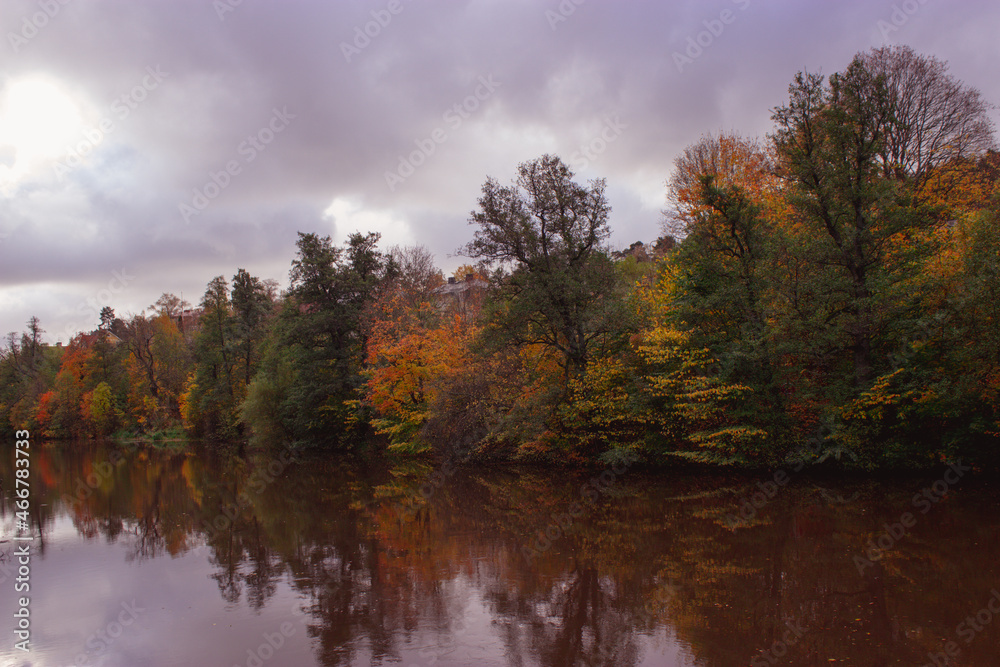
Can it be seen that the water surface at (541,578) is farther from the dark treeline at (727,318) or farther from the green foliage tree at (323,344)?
the green foliage tree at (323,344)

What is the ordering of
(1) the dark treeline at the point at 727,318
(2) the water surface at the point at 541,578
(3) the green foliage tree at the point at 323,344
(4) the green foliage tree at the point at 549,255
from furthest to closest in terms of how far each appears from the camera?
(3) the green foliage tree at the point at 323,344
(4) the green foliage tree at the point at 549,255
(1) the dark treeline at the point at 727,318
(2) the water surface at the point at 541,578

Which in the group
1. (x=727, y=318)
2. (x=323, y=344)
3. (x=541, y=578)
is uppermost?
(x=323, y=344)

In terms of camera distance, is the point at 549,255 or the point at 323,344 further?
the point at 323,344

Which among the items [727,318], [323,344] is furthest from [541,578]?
[323,344]

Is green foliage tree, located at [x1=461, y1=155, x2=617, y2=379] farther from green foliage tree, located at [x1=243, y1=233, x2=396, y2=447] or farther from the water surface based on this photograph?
green foliage tree, located at [x1=243, y1=233, x2=396, y2=447]

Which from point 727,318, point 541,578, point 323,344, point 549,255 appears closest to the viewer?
point 541,578

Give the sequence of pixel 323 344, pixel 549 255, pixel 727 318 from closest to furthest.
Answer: pixel 727 318, pixel 549 255, pixel 323 344

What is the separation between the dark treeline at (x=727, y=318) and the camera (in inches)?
646

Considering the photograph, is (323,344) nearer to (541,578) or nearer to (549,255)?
(549,255)

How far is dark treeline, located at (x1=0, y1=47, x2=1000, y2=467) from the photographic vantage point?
1641 cm

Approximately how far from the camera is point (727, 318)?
789 inches


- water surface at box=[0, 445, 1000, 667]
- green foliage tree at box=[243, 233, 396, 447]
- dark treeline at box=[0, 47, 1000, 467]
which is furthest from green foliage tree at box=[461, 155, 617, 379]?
green foliage tree at box=[243, 233, 396, 447]

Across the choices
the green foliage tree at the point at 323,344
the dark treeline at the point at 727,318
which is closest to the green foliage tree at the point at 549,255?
the dark treeline at the point at 727,318

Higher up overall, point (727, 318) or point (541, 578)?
point (727, 318)
